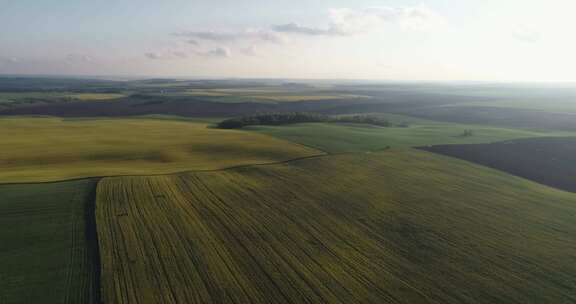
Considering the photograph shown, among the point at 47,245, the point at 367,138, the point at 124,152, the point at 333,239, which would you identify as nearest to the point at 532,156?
the point at 367,138

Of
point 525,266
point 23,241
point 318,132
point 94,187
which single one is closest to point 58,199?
point 94,187

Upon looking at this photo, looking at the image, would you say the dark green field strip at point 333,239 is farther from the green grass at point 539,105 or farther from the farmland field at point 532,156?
the green grass at point 539,105

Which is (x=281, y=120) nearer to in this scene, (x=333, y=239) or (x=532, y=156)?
(x=532, y=156)

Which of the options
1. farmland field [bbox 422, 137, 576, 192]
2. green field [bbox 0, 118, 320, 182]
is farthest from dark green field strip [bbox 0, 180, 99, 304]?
farmland field [bbox 422, 137, 576, 192]

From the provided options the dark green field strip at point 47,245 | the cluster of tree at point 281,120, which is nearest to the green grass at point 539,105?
the cluster of tree at point 281,120

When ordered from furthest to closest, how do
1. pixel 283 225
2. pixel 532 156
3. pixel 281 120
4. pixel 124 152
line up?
pixel 281 120 < pixel 532 156 < pixel 124 152 < pixel 283 225

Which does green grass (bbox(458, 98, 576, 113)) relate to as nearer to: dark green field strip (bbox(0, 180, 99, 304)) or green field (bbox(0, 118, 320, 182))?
green field (bbox(0, 118, 320, 182))
